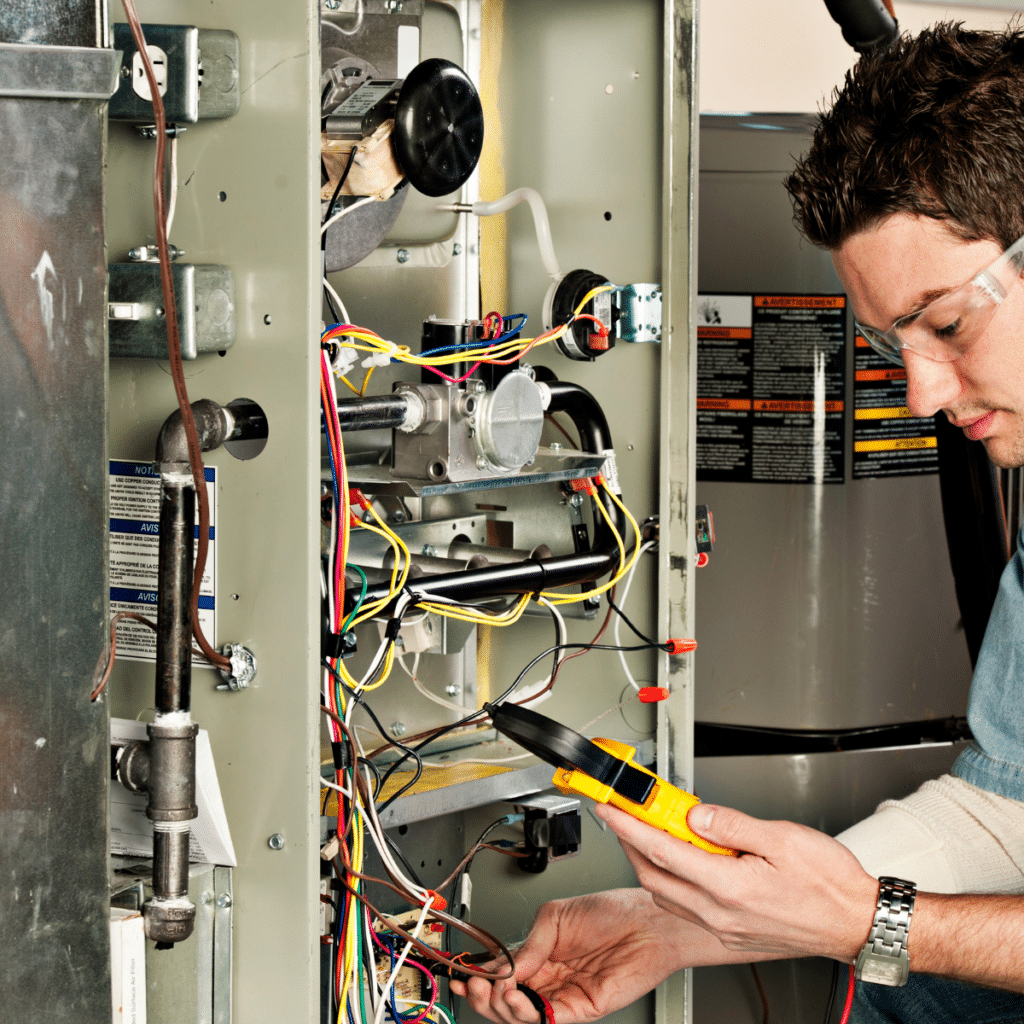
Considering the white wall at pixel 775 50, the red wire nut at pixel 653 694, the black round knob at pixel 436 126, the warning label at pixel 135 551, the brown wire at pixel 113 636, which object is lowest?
the red wire nut at pixel 653 694

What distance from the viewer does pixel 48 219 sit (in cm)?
88

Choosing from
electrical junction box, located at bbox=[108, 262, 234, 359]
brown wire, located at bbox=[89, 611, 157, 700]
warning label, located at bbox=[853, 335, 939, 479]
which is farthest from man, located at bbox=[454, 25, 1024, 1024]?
warning label, located at bbox=[853, 335, 939, 479]

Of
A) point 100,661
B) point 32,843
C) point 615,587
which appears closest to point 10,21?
point 100,661

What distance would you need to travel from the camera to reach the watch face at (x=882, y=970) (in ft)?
4.21

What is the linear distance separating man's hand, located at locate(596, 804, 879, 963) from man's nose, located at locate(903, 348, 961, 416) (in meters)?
0.47

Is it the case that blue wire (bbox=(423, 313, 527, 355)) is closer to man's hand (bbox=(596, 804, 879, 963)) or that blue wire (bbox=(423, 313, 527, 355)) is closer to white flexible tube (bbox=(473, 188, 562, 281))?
white flexible tube (bbox=(473, 188, 562, 281))

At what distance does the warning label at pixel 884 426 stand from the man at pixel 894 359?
0.80 m

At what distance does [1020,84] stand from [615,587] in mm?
784

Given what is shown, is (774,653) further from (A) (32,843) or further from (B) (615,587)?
(A) (32,843)

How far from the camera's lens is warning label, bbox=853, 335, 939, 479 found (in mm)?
2191

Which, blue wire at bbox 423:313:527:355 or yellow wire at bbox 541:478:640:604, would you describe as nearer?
blue wire at bbox 423:313:527:355

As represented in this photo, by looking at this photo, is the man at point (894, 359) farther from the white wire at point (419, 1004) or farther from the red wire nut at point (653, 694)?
the red wire nut at point (653, 694)

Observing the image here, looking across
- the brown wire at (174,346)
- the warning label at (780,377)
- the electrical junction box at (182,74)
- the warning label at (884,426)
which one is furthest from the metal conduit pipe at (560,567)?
the warning label at (884,426)

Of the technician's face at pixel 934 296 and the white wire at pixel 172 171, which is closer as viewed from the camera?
the white wire at pixel 172 171
